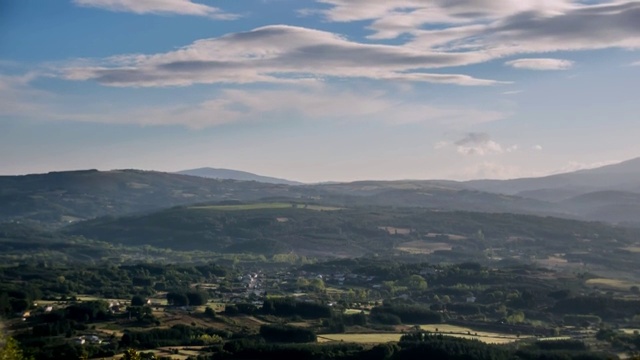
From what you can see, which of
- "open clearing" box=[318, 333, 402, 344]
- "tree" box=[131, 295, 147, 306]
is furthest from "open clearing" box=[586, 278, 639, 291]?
"tree" box=[131, 295, 147, 306]

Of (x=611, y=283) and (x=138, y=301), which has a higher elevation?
(x=138, y=301)

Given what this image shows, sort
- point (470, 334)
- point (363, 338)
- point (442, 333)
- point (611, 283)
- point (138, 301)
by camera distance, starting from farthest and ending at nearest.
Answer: point (611, 283)
point (138, 301)
point (470, 334)
point (442, 333)
point (363, 338)

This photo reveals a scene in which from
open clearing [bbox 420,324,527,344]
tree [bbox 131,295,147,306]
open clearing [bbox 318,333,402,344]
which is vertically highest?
tree [bbox 131,295,147,306]

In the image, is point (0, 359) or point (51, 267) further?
point (51, 267)

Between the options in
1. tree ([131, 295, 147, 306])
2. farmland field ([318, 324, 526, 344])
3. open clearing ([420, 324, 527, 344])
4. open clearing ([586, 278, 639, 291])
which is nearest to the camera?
farmland field ([318, 324, 526, 344])

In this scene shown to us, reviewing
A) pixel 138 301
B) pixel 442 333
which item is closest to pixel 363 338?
pixel 442 333

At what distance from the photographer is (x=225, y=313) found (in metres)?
101

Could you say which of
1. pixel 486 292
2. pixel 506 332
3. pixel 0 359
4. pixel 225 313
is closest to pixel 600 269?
pixel 486 292

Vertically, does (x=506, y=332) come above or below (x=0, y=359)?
below

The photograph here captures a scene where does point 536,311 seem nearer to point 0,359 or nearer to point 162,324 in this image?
point 162,324

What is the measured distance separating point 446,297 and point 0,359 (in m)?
84.1

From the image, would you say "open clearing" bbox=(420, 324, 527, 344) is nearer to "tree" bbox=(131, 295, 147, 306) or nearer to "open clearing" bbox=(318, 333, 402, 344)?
"open clearing" bbox=(318, 333, 402, 344)

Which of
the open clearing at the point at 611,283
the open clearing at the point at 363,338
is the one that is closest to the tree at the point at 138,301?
the open clearing at the point at 363,338

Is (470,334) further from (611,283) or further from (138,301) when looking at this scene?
(611,283)
